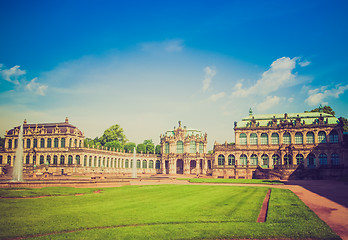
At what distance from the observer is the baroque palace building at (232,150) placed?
79250 mm

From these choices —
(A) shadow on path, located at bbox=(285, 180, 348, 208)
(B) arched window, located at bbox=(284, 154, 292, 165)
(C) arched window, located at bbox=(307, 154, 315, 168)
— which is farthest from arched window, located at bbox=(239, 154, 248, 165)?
(A) shadow on path, located at bbox=(285, 180, 348, 208)

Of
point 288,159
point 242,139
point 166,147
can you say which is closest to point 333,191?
point 288,159

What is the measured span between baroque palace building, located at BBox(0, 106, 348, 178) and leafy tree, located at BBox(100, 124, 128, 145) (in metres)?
18.2

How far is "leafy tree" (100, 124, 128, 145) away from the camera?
126m

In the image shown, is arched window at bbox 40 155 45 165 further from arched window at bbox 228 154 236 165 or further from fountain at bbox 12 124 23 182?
arched window at bbox 228 154 236 165

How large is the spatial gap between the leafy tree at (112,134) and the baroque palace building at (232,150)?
18.2m

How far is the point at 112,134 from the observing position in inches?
4970

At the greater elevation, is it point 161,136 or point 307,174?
point 161,136

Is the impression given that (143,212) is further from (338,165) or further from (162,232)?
(338,165)

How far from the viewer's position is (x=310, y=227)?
15945mm

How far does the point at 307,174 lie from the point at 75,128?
7581 centimetres

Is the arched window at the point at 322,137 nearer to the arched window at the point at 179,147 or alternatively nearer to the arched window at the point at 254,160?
the arched window at the point at 254,160

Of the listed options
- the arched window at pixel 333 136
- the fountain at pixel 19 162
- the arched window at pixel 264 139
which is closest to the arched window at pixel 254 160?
the arched window at pixel 264 139

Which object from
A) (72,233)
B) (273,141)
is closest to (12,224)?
(72,233)
